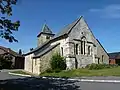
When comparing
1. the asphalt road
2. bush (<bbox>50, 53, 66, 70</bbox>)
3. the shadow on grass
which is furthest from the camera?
bush (<bbox>50, 53, 66, 70</bbox>)

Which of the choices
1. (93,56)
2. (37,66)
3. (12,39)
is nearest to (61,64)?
(37,66)

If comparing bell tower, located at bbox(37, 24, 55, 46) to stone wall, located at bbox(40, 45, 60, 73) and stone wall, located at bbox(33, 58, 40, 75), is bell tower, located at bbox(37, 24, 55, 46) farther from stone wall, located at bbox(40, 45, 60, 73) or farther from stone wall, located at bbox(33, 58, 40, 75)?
stone wall, located at bbox(40, 45, 60, 73)

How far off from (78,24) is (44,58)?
952 cm

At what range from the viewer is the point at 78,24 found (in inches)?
1753

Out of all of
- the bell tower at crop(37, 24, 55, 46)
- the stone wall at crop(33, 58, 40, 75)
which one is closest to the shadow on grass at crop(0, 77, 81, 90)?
the stone wall at crop(33, 58, 40, 75)

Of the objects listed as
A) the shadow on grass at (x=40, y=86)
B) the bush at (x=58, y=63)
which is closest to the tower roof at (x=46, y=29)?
the bush at (x=58, y=63)

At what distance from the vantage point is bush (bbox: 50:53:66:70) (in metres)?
41.4

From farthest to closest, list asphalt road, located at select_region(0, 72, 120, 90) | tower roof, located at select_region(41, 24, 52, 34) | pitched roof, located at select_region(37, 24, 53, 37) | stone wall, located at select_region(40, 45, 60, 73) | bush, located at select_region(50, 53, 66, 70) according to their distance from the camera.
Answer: tower roof, located at select_region(41, 24, 52, 34)
pitched roof, located at select_region(37, 24, 53, 37)
stone wall, located at select_region(40, 45, 60, 73)
bush, located at select_region(50, 53, 66, 70)
asphalt road, located at select_region(0, 72, 120, 90)

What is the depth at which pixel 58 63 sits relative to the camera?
4162 centimetres

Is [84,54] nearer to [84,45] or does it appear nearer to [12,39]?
[84,45]

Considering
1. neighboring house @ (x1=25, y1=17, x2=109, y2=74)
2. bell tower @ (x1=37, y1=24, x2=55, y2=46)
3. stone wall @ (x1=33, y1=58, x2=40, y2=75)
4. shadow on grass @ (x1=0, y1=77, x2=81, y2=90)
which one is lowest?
shadow on grass @ (x1=0, y1=77, x2=81, y2=90)

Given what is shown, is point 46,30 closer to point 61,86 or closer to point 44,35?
point 44,35

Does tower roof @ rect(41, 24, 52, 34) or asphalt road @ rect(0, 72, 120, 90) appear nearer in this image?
asphalt road @ rect(0, 72, 120, 90)

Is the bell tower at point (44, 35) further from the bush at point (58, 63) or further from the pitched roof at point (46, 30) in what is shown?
the bush at point (58, 63)
